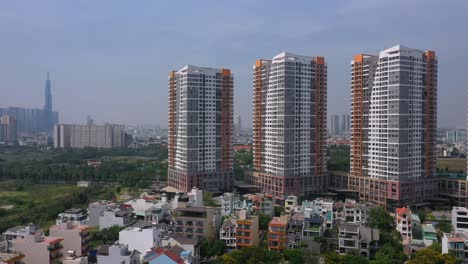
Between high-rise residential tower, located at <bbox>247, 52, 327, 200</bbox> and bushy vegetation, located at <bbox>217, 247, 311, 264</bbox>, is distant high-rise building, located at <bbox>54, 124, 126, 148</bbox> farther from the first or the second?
bushy vegetation, located at <bbox>217, 247, 311, 264</bbox>

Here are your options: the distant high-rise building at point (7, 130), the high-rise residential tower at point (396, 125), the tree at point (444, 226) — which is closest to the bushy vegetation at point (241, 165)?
the high-rise residential tower at point (396, 125)

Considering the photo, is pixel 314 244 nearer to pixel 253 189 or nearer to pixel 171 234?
pixel 171 234

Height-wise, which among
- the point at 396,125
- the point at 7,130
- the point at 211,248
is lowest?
the point at 211,248

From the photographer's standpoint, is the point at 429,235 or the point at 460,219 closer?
the point at 429,235

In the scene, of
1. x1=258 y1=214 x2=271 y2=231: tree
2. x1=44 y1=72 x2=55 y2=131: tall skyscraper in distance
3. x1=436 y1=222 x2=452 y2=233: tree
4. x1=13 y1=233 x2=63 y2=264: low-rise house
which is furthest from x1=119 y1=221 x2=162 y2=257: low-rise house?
x1=44 y1=72 x2=55 y2=131: tall skyscraper in distance

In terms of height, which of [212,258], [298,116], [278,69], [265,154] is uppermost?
[278,69]

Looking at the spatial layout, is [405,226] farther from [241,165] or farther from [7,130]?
[7,130]

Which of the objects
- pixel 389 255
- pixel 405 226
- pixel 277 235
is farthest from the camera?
pixel 405 226

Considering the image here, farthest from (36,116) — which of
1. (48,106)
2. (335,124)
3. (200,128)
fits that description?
(200,128)

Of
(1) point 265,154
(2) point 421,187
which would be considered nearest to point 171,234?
(1) point 265,154
